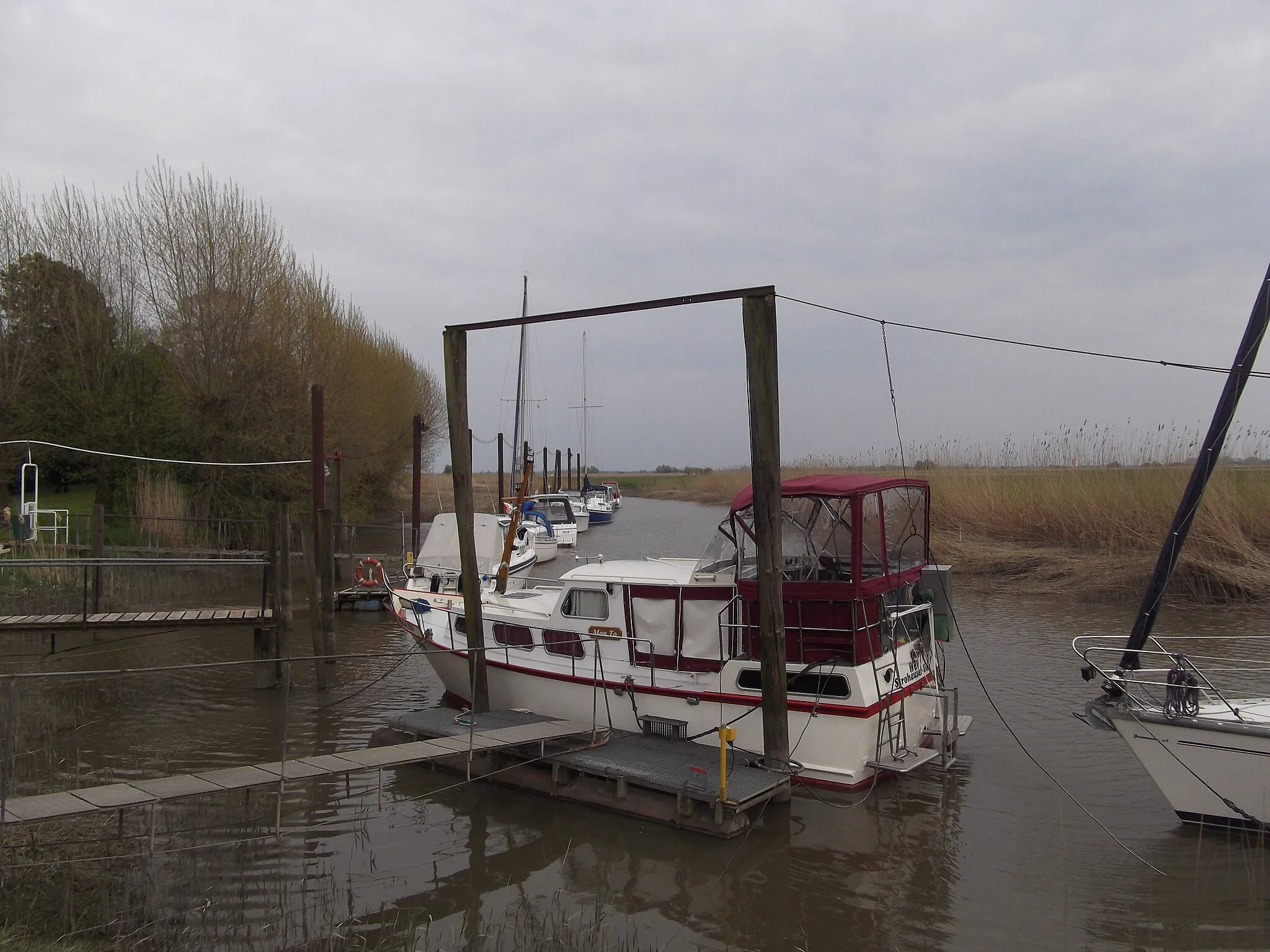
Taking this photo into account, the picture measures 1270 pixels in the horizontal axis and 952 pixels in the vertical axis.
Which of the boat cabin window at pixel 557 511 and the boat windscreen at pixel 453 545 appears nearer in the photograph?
the boat windscreen at pixel 453 545

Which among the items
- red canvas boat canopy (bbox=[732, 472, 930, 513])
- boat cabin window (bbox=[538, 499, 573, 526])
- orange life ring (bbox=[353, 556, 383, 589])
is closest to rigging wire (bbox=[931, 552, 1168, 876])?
red canvas boat canopy (bbox=[732, 472, 930, 513])

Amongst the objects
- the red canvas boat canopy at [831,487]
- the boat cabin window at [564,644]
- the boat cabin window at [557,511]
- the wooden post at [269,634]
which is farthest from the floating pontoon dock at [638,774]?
the boat cabin window at [557,511]

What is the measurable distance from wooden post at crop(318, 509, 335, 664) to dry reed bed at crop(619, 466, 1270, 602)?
696 inches

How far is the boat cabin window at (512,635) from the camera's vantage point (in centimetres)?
1238

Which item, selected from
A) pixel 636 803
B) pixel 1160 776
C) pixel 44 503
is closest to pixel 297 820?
pixel 636 803

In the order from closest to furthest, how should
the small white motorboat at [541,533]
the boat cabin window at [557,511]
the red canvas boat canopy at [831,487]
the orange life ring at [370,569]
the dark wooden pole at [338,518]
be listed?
the red canvas boat canopy at [831,487] < the orange life ring at [370,569] < the dark wooden pole at [338,518] < the small white motorboat at [541,533] < the boat cabin window at [557,511]

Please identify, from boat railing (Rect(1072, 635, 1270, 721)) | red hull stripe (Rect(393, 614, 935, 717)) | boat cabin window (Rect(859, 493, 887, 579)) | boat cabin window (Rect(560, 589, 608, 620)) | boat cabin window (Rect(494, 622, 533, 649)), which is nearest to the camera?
boat railing (Rect(1072, 635, 1270, 721))

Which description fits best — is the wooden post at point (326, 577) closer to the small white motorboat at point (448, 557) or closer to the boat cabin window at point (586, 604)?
the small white motorboat at point (448, 557)

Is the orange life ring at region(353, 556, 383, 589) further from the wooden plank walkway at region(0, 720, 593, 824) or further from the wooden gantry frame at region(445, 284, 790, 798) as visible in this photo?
the wooden gantry frame at region(445, 284, 790, 798)

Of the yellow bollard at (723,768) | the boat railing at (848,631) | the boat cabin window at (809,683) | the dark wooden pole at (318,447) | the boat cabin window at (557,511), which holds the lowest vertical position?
the yellow bollard at (723,768)

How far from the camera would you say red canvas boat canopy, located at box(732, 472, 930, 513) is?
1002 cm

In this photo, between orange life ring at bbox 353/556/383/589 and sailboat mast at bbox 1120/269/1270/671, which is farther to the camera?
orange life ring at bbox 353/556/383/589

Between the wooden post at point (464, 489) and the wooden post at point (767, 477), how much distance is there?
164 inches

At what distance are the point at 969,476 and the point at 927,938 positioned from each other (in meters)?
23.9
